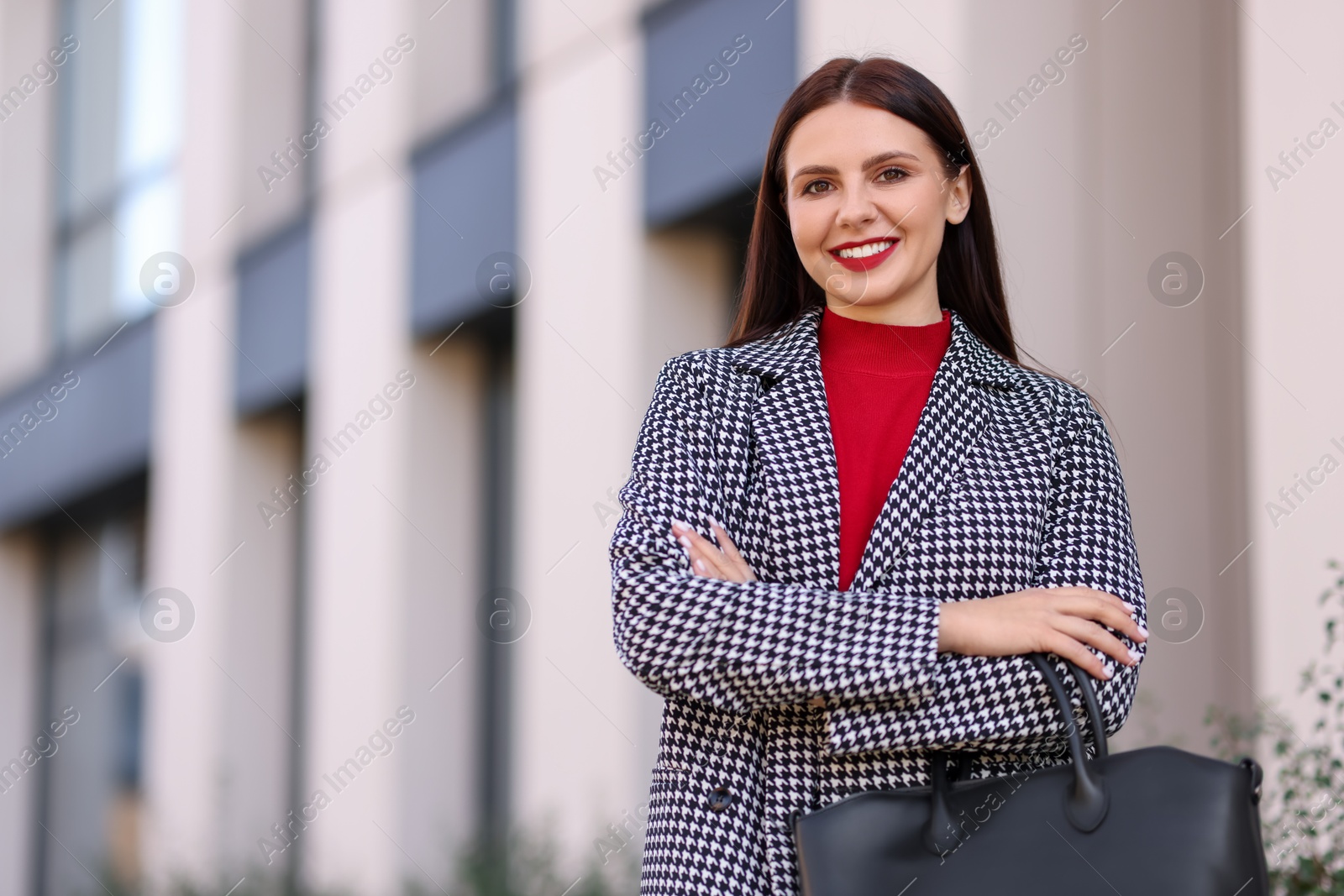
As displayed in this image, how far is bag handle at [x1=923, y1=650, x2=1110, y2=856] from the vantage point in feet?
5.10

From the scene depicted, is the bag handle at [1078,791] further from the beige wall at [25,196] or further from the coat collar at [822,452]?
the beige wall at [25,196]

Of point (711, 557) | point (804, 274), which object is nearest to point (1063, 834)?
point (711, 557)

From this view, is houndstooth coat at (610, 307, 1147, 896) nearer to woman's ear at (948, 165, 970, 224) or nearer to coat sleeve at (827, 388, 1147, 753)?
coat sleeve at (827, 388, 1147, 753)

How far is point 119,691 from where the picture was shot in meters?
10.8

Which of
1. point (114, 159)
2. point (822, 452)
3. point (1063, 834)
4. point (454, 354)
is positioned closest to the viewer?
→ point (1063, 834)

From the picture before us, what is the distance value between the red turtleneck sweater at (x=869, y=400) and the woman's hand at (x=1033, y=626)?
0.58ft

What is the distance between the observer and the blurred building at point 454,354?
429 cm

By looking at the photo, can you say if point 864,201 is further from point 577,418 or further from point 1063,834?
point 577,418

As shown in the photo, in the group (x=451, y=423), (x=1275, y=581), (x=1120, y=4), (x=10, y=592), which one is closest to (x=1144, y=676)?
(x=1275, y=581)

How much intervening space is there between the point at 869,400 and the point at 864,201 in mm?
262

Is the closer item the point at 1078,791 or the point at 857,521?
the point at 1078,791

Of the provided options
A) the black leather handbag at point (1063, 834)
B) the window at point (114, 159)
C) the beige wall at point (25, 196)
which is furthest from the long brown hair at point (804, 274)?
the beige wall at point (25, 196)

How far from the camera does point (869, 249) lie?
205 centimetres

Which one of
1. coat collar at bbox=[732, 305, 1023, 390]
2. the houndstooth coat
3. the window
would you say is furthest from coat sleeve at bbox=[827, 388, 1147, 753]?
the window
